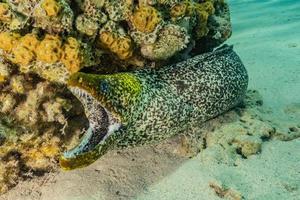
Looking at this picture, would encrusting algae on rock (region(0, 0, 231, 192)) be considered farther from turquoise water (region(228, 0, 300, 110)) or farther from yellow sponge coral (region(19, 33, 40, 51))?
turquoise water (region(228, 0, 300, 110))

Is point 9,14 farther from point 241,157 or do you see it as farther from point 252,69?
point 252,69

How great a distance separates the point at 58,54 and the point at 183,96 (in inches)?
57.7

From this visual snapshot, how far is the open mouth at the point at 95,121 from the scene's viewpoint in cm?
302

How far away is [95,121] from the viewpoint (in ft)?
10.4

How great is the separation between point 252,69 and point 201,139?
2928mm

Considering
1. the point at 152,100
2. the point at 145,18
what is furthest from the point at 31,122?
Result: the point at 145,18

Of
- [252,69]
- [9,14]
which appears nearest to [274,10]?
[252,69]

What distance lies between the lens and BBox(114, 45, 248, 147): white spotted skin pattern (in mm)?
3463

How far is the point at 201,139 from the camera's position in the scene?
4.12 meters

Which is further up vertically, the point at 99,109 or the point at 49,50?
the point at 49,50

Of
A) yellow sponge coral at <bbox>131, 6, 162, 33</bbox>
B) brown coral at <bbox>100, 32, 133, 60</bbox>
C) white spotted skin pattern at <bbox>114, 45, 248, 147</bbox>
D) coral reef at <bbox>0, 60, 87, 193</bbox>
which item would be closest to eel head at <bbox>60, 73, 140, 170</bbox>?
white spotted skin pattern at <bbox>114, 45, 248, 147</bbox>

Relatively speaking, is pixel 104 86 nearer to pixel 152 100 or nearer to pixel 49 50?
pixel 49 50

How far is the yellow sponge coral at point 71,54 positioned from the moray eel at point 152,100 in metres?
0.20

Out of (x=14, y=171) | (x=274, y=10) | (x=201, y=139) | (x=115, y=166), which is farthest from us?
(x=274, y=10)
